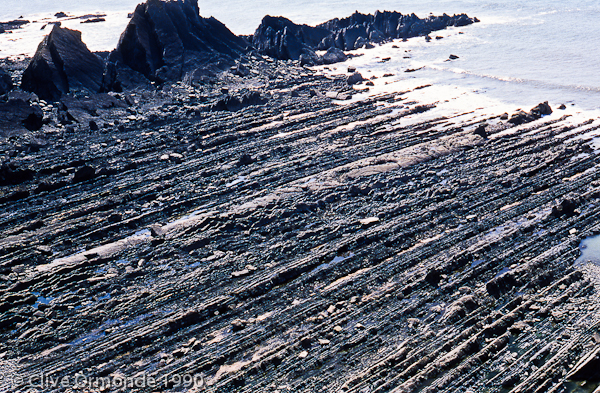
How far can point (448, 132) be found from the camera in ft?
91.5

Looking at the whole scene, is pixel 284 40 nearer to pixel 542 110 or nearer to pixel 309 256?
pixel 542 110

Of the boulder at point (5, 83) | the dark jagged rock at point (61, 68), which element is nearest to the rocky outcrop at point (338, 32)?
the dark jagged rock at point (61, 68)

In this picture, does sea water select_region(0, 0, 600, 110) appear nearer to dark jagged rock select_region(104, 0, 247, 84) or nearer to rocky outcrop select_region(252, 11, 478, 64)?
rocky outcrop select_region(252, 11, 478, 64)

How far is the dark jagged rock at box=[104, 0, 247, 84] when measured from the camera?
1597 inches

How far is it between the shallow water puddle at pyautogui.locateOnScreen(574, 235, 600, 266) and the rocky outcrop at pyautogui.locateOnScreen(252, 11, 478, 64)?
103ft

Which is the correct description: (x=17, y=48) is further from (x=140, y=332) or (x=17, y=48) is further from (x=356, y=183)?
(x=140, y=332)

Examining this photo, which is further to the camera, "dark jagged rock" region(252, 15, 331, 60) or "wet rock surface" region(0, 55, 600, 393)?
"dark jagged rock" region(252, 15, 331, 60)

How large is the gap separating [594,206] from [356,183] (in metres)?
8.67

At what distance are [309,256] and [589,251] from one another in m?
8.72

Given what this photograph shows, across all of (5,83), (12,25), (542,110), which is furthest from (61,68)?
(12,25)

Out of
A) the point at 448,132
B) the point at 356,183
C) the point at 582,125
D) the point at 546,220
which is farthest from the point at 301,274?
the point at 582,125

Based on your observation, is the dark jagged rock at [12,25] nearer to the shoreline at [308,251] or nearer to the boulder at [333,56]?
the boulder at [333,56]

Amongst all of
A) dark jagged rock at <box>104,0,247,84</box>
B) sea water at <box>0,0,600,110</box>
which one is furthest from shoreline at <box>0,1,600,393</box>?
dark jagged rock at <box>104,0,247,84</box>

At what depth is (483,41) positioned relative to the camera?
51.1 m
